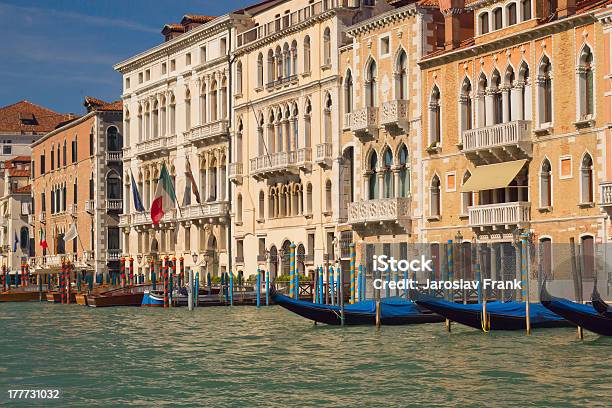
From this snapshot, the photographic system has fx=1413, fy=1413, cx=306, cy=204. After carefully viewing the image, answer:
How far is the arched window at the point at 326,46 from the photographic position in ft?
147

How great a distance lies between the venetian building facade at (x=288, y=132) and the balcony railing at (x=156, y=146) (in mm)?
6565

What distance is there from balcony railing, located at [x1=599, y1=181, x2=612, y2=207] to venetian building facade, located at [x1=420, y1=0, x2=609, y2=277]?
1.61ft

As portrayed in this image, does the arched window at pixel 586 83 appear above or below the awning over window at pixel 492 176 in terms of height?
above

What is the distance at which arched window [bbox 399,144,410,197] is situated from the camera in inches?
1601

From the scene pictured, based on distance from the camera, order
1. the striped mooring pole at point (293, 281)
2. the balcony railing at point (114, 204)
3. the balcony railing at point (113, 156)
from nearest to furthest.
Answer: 1. the striped mooring pole at point (293, 281)
2. the balcony railing at point (113, 156)
3. the balcony railing at point (114, 204)

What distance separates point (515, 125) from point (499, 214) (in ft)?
7.68

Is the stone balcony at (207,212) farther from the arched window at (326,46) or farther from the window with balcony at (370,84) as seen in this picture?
the window with balcony at (370,84)

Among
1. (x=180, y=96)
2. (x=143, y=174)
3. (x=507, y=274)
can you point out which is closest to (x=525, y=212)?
(x=507, y=274)

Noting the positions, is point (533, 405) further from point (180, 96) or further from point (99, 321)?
point (180, 96)

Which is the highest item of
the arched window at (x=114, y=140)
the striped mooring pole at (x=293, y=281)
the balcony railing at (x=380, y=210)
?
the arched window at (x=114, y=140)

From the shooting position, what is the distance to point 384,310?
99.0 feet

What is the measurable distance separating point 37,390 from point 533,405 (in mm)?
6857

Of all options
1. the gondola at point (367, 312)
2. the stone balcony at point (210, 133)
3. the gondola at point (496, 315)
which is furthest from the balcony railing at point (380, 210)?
the gondola at point (496, 315)

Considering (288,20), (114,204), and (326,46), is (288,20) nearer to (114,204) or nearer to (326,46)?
(326,46)
